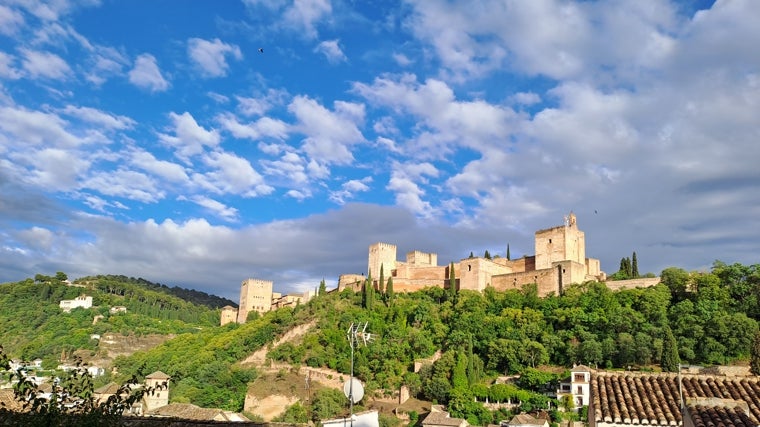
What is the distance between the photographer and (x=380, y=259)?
213 feet

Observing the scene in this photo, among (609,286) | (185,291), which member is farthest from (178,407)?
(185,291)

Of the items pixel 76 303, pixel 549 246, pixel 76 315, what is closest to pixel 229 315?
pixel 76 315

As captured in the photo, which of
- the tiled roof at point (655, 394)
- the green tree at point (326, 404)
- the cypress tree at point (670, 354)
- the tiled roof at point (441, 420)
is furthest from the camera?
the green tree at point (326, 404)

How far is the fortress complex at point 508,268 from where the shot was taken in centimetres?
5262

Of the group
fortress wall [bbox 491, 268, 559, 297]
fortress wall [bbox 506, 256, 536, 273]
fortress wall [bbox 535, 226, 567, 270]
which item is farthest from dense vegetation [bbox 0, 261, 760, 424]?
fortress wall [bbox 506, 256, 536, 273]

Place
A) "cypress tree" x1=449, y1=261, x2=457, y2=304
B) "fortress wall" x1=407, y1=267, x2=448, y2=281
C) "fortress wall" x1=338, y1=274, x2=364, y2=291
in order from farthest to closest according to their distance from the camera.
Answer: "fortress wall" x1=338, y1=274, x2=364, y2=291
"fortress wall" x1=407, y1=267, x2=448, y2=281
"cypress tree" x1=449, y1=261, x2=457, y2=304

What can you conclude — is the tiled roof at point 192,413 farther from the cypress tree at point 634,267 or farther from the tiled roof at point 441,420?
the cypress tree at point 634,267

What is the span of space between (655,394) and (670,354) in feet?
109

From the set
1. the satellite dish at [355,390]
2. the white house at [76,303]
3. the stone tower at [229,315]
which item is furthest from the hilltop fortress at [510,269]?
the white house at [76,303]

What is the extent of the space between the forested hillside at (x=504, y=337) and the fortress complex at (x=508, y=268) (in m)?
1.70

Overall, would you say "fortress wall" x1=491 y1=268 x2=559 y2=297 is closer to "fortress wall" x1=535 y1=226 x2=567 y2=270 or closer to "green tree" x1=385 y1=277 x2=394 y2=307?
"fortress wall" x1=535 y1=226 x2=567 y2=270

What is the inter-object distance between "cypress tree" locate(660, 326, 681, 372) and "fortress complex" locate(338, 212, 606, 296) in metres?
11.9

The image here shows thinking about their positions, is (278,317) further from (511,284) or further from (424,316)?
(511,284)

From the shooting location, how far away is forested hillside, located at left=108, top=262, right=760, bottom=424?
4022 centimetres
